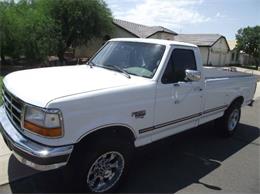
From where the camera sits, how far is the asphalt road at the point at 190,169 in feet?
13.0

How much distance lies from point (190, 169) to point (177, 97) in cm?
127

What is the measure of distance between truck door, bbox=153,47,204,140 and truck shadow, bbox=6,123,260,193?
2.09 ft

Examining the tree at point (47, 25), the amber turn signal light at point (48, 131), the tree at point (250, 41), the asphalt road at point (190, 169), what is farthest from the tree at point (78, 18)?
the tree at point (250, 41)

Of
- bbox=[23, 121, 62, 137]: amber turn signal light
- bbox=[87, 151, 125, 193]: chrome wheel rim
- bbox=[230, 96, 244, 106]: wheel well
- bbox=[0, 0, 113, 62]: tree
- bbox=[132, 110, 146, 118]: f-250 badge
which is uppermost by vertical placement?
bbox=[0, 0, 113, 62]: tree

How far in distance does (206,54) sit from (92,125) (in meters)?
39.2

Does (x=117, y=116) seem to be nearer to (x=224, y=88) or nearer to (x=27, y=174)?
(x=27, y=174)

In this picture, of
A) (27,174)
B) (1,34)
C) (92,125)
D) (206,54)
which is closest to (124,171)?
(92,125)

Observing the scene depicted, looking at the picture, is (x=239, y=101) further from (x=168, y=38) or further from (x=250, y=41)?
(x=250, y=41)

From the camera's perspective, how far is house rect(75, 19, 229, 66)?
1217 inches

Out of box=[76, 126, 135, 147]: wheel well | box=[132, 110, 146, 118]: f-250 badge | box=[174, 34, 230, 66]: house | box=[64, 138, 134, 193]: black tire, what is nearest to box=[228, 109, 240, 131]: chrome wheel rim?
box=[132, 110, 146, 118]: f-250 badge

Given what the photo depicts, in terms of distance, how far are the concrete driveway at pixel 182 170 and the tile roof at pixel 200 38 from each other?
3590 cm

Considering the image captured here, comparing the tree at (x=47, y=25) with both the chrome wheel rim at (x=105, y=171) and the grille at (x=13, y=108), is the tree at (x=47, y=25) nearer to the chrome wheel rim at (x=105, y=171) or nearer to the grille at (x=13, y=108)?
the grille at (x=13, y=108)

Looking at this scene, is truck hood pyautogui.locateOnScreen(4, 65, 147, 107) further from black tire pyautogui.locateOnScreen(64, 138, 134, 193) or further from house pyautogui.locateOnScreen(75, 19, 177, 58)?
house pyautogui.locateOnScreen(75, 19, 177, 58)

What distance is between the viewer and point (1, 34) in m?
15.1
